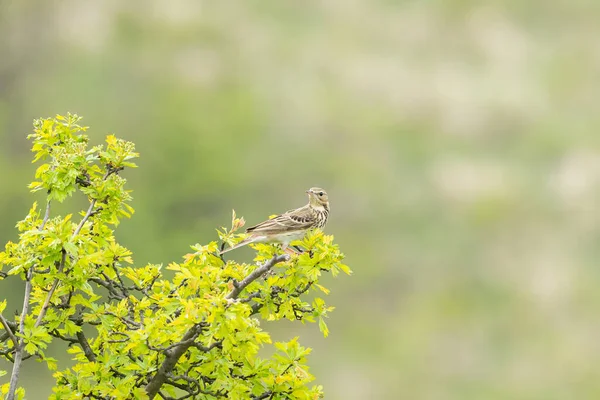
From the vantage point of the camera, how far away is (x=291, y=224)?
9516 mm

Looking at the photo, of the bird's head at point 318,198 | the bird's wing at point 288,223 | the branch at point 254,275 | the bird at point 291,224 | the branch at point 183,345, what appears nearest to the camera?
the branch at point 183,345

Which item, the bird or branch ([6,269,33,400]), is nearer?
branch ([6,269,33,400])

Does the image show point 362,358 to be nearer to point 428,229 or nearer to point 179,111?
point 428,229

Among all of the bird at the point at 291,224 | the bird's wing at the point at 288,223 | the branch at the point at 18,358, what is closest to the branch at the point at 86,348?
the branch at the point at 18,358

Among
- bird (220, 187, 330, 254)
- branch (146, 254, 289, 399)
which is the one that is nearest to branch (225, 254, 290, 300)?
branch (146, 254, 289, 399)

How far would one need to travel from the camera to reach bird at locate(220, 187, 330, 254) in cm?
888

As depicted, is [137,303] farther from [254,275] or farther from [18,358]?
[254,275]

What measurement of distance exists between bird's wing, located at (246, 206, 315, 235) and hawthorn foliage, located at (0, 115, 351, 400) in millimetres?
698

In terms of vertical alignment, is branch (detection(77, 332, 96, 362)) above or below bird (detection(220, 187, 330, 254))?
below

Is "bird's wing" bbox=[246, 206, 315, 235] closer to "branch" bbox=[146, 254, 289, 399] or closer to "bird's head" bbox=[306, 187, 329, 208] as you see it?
"bird's head" bbox=[306, 187, 329, 208]

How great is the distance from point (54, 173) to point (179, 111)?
4739 cm

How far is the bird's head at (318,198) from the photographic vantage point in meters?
10.7

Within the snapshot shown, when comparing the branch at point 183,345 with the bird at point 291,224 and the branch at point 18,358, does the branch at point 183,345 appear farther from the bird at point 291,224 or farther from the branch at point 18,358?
the branch at point 18,358

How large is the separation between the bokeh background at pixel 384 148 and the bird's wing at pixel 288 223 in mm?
31617
